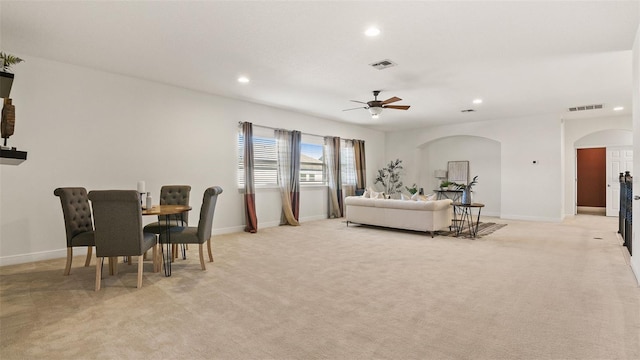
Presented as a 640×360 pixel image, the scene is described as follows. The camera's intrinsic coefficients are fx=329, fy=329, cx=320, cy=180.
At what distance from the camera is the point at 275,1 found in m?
3.11

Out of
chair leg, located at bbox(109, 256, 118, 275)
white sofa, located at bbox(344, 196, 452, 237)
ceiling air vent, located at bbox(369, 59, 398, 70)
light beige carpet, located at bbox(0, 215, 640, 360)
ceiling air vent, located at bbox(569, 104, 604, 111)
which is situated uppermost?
ceiling air vent, located at bbox(369, 59, 398, 70)

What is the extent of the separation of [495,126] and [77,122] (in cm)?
956

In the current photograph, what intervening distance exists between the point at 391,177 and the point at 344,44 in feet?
24.5

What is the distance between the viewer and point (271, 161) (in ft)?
25.3

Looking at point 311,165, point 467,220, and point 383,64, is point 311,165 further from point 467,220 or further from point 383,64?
point 383,64

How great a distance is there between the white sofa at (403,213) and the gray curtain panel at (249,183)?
217cm

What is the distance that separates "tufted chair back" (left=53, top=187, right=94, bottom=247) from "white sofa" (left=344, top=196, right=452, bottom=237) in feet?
16.4

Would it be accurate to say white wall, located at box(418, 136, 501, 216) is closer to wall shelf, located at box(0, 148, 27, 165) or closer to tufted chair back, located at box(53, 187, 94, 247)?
tufted chair back, located at box(53, 187, 94, 247)

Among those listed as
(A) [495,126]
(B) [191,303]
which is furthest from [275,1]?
(A) [495,126]

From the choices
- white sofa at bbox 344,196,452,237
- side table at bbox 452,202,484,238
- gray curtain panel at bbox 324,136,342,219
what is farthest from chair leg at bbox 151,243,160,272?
gray curtain panel at bbox 324,136,342,219

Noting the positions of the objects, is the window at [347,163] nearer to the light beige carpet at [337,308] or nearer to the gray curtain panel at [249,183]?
the gray curtain panel at [249,183]

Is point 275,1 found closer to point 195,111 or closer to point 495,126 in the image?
point 195,111

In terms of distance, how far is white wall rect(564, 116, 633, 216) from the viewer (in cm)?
878

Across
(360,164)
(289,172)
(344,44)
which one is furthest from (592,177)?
(344,44)
